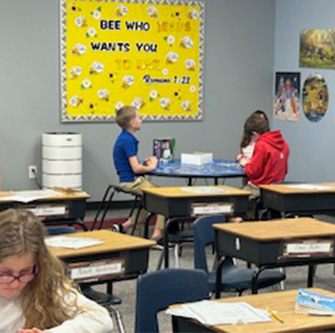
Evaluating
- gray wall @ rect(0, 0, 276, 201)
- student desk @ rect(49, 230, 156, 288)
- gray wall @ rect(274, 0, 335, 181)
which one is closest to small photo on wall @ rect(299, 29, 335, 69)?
gray wall @ rect(274, 0, 335, 181)

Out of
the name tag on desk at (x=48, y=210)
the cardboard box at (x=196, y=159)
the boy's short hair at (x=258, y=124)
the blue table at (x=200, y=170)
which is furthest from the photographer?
the cardboard box at (x=196, y=159)

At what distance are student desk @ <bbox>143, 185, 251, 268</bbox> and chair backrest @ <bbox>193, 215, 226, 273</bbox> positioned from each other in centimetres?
96

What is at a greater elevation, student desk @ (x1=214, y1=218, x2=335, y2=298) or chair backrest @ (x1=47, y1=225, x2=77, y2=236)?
chair backrest @ (x1=47, y1=225, x2=77, y2=236)

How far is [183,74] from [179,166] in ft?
7.19

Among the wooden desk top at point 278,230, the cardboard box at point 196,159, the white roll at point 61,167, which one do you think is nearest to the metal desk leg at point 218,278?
the wooden desk top at point 278,230

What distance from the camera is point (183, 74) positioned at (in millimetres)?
9695

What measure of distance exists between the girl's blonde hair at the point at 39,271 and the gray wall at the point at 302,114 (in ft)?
22.2

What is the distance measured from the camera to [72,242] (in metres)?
4.28

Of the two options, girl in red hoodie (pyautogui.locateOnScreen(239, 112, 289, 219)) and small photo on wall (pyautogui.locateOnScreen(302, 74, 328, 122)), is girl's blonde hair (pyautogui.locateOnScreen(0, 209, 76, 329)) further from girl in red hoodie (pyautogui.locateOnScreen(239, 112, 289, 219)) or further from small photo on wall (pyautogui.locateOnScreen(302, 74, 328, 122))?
small photo on wall (pyautogui.locateOnScreen(302, 74, 328, 122))

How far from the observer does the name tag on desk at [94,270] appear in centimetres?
409

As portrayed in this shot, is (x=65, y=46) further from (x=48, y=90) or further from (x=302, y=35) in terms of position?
(x=302, y=35)

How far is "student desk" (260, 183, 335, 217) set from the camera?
6.29 meters

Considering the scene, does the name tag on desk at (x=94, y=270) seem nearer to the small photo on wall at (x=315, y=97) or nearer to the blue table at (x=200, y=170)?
the blue table at (x=200, y=170)

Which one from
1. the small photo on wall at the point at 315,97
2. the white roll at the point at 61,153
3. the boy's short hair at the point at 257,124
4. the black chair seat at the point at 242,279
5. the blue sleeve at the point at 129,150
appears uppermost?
the small photo on wall at the point at 315,97
